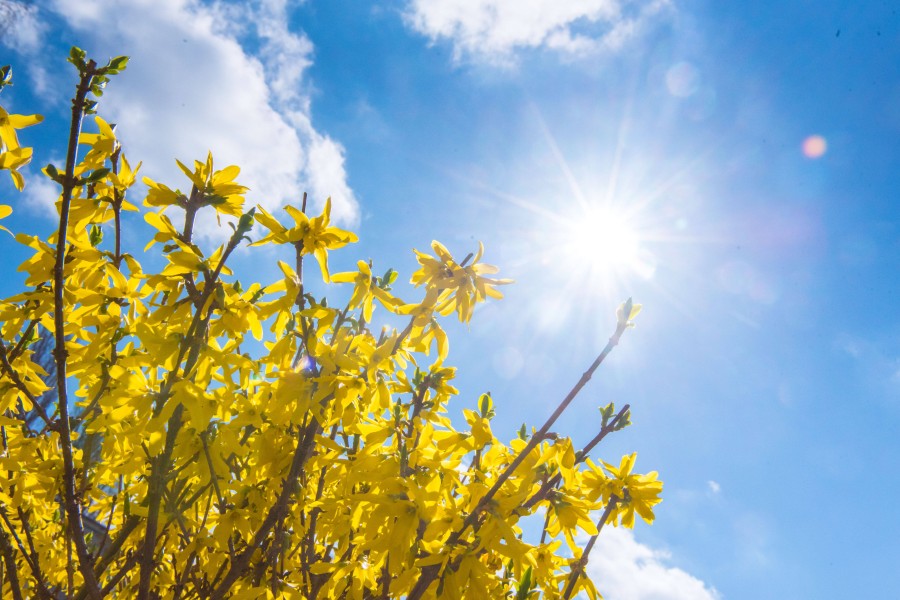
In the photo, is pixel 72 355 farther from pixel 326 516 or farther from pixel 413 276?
pixel 413 276

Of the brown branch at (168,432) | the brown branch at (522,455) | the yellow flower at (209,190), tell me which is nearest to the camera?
the brown branch at (522,455)

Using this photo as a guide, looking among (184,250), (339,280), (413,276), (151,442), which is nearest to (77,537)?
(151,442)

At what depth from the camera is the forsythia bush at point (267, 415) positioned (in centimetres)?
134

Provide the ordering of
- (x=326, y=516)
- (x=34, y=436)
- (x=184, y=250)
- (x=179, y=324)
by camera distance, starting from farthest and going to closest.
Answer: (x=34, y=436) < (x=326, y=516) < (x=179, y=324) < (x=184, y=250)

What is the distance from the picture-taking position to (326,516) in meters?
1.86

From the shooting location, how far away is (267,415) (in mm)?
1837

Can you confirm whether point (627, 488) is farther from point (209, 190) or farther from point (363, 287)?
point (209, 190)

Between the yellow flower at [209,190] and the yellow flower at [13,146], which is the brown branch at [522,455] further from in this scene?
the yellow flower at [13,146]

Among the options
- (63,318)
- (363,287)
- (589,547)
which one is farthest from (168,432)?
(589,547)

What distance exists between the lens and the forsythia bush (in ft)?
4.38

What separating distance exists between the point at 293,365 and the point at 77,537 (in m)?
0.72

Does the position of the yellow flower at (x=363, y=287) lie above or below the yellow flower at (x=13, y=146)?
above

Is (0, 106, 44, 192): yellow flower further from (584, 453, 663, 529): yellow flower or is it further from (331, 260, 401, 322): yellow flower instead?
(584, 453, 663, 529): yellow flower

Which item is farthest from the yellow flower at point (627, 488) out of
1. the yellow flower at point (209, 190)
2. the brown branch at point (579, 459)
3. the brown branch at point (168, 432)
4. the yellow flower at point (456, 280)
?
the yellow flower at point (209, 190)
